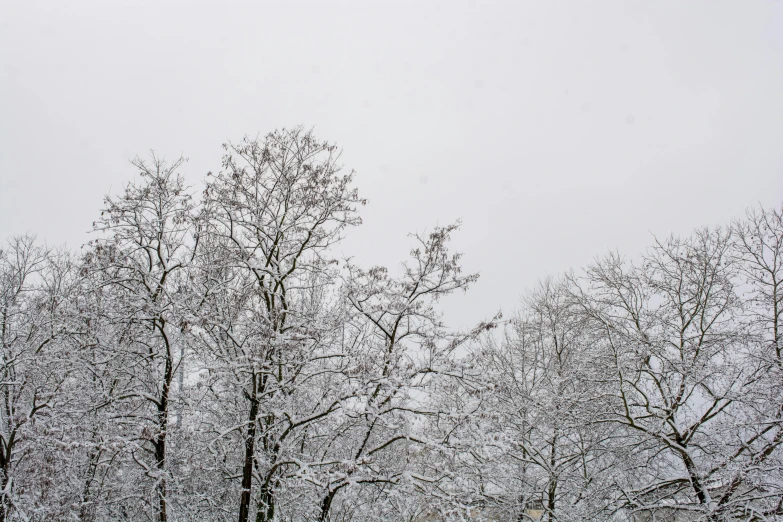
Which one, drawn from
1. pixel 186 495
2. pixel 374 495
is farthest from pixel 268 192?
pixel 374 495

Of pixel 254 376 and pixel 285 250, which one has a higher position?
pixel 285 250

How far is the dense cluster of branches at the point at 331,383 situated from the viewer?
739 cm

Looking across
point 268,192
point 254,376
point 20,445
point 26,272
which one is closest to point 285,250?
point 268,192

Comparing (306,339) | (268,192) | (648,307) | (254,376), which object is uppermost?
(268,192)

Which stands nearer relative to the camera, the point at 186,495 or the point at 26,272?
the point at 186,495

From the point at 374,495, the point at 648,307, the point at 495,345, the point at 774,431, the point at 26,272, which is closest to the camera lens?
the point at 774,431

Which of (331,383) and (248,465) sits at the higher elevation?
(331,383)

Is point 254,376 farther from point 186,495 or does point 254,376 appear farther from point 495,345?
point 495,345

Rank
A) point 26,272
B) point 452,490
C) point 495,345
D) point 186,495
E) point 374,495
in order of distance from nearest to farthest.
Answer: point 452,490
point 186,495
point 374,495
point 26,272
point 495,345

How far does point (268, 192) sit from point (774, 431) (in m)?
10.7

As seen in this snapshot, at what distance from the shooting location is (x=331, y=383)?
7773 mm

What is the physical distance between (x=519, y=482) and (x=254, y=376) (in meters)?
7.83

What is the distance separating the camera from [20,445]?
1001cm

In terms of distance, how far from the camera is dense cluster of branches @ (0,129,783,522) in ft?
24.2
